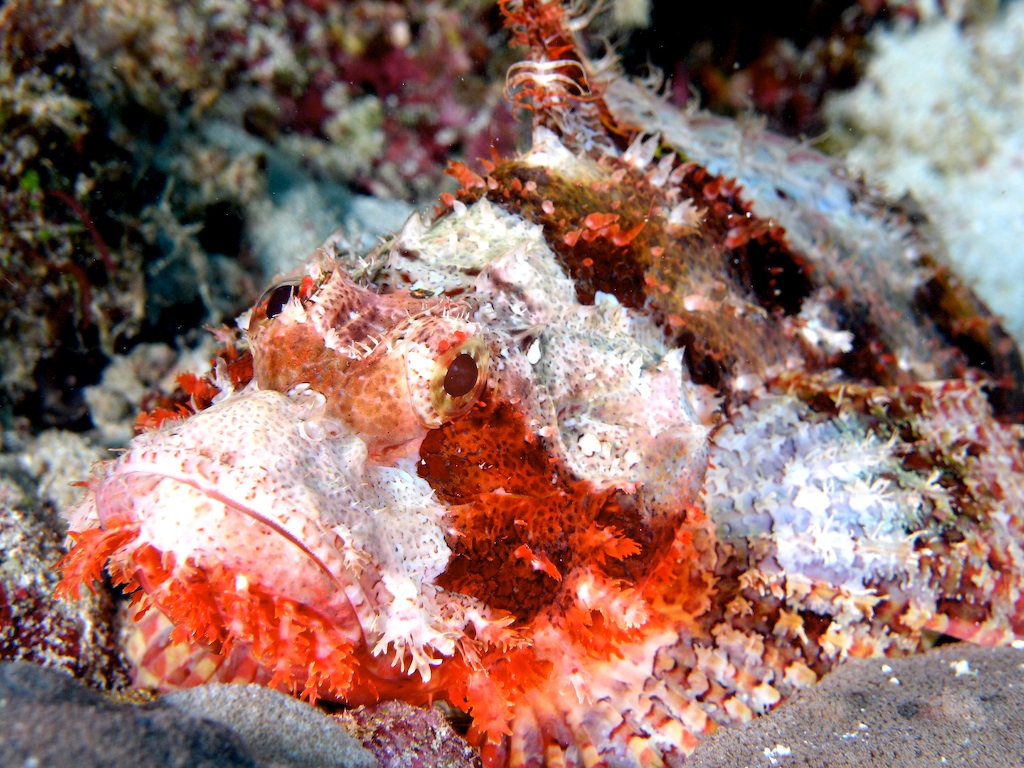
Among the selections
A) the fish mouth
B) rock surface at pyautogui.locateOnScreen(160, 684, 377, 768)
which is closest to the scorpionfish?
the fish mouth

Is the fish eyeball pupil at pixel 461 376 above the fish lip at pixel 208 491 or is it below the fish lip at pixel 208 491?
above

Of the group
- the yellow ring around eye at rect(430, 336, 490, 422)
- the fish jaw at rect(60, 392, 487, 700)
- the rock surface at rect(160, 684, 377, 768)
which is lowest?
the rock surface at rect(160, 684, 377, 768)

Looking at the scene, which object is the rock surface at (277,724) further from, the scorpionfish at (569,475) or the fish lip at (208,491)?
the fish lip at (208,491)

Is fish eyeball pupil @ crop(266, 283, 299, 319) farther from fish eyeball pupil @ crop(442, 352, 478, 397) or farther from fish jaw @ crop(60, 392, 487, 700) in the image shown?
fish eyeball pupil @ crop(442, 352, 478, 397)

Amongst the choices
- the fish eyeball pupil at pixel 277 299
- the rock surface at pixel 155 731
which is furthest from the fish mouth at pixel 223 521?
the fish eyeball pupil at pixel 277 299

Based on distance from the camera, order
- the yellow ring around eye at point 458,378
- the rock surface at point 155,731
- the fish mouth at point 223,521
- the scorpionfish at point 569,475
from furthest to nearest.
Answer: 1. the yellow ring around eye at point 458,378
2. the scorpionfish at point 569,475
3. the fish mouth at point 223,521
4. the rock surface at point 155,731

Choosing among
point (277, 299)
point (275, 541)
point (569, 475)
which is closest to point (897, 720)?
point (569, 475)
